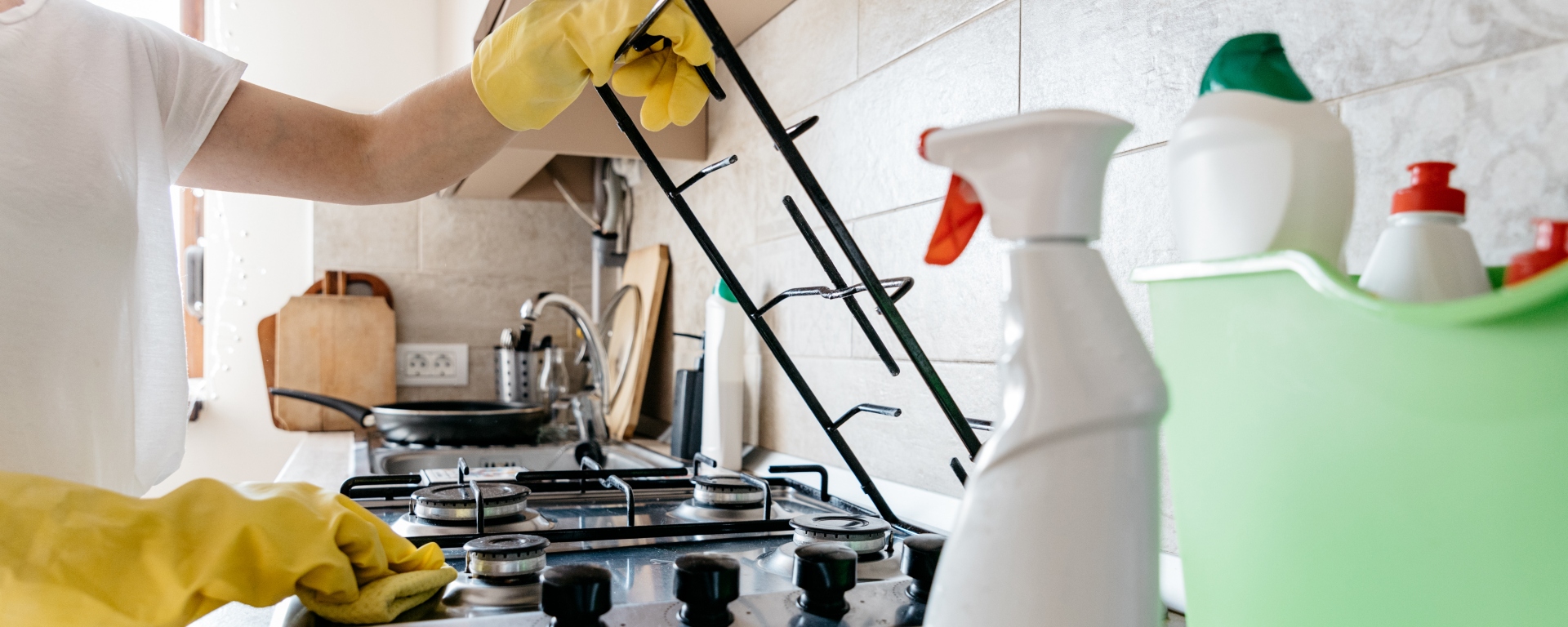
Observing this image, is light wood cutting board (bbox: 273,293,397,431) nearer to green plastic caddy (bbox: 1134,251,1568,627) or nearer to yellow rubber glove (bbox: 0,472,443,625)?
yellow rubber glove (bbox: 0,472,443,625)

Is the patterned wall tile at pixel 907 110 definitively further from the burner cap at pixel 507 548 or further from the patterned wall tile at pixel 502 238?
the patterned wall tile at pixel 502 238

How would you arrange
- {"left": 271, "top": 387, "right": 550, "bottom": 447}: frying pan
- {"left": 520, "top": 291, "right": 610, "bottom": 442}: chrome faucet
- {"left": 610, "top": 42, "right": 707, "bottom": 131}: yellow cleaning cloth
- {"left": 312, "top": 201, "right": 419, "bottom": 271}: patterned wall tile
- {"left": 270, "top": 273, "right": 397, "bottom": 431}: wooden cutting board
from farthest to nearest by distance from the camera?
{"left": 312, "top": 201, "right": 419, "bottom": 271}: patterned wall tile, {"left": 270, "top": 273, "right": 397, "bottom": 431}: wooden cutting board, {"left": 520, "top": 291, "right": 610, "bottom": 442}: chrome faucet, {"left": 271, "top": 387, "right": 550, "bottom": 447}: frying pan, {"left": 610, "top": 42, "right": 707, "bottom": 131}: yellow cleaning cloth

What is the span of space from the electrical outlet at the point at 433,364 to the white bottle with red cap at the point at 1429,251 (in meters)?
2.24

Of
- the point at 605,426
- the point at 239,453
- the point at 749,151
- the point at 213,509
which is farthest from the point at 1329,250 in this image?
the point at 239,453

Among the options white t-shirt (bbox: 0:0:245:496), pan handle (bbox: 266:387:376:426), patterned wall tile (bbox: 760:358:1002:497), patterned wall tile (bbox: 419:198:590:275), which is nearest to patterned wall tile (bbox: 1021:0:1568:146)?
patterned wall tile (bbox: 760:358:1002:497)

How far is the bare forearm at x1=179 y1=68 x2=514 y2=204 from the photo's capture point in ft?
3.06

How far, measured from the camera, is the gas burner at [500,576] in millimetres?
594

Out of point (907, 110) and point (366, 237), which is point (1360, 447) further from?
point (366, 237)

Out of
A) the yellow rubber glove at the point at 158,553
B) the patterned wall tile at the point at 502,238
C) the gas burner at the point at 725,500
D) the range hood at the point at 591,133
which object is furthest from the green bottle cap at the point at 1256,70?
the patterned wall tile at the point at 502,238

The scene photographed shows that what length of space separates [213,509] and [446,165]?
0.55 metres

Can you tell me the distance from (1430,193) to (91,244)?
92 cm

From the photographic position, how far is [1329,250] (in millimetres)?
390

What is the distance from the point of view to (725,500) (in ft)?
Result: 3.09

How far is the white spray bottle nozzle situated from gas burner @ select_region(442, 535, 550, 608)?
1.41ft
